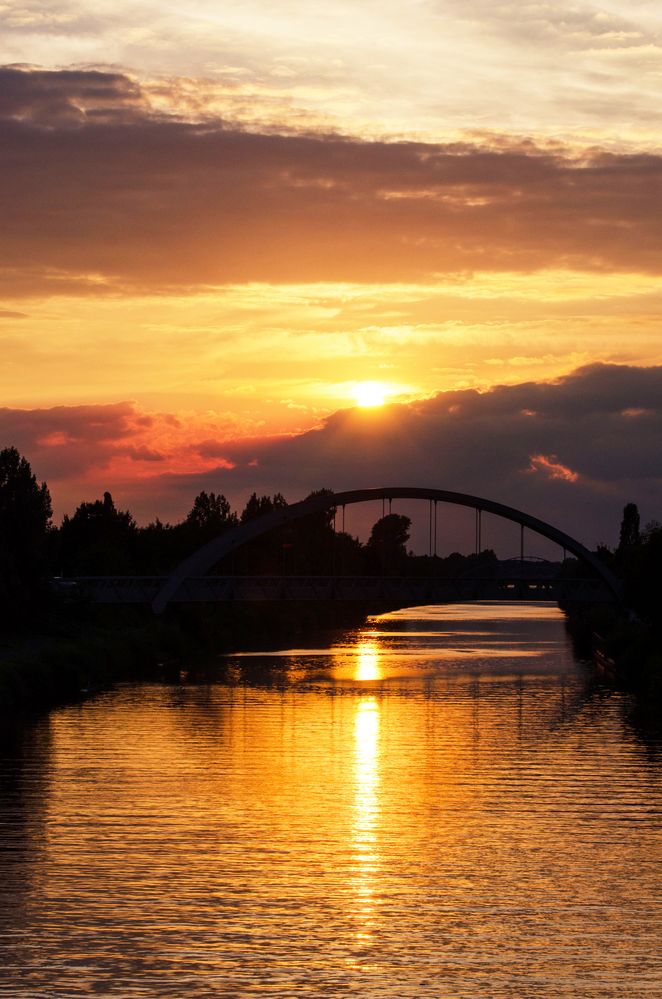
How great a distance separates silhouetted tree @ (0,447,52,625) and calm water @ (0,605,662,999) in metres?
12.8

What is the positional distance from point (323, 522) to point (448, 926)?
5287 inches

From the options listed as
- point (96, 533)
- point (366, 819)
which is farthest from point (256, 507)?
point (366, 819)

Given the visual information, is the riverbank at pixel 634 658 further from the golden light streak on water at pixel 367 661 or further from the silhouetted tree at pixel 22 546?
the silhouetted tree at pixel 22 546

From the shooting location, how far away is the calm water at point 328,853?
845 inches

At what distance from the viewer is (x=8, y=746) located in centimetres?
4428

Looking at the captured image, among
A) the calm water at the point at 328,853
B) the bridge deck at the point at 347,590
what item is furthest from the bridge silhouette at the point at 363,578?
the calm water at the point at 328,853

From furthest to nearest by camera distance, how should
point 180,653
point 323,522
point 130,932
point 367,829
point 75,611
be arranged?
point 323,522
point 180,653
point 75,611
point 367,829
point 130,932

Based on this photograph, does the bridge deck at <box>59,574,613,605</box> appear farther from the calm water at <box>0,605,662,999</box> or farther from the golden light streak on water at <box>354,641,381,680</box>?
the calm water at <box>0,605,662,999</box>

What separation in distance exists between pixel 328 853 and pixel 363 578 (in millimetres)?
73307

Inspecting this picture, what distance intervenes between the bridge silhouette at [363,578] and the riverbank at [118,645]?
2310mm

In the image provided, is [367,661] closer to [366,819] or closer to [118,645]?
[118,645]

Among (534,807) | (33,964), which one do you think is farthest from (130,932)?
(534,807)

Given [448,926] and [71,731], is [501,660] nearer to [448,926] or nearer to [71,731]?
[71,731]

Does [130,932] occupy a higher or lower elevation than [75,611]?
lower
